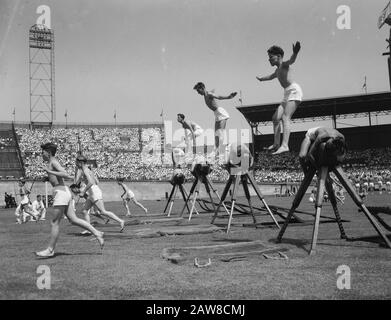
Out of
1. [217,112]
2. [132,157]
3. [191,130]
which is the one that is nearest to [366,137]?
[132,157]

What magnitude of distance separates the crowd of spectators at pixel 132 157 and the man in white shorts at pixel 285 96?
43303 millimetres

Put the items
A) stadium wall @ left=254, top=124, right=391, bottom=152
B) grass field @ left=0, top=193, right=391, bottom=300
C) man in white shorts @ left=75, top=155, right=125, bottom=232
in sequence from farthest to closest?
stadium wall @ left=254, top=124, right=391, bottom=152
man in white shorts @ left=75, top=155, right=125, bottom=232
grass field @ left=0, top=193, right=391, bottom=300

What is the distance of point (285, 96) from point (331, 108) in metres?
47.1

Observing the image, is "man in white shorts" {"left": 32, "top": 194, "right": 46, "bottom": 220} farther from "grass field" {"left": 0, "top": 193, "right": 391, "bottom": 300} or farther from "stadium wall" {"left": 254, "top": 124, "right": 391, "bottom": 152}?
"stadium wall" {"left": 254, "top": 124, "right": 391, "bottom": 152}

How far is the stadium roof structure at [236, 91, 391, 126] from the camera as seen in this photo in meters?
50.8

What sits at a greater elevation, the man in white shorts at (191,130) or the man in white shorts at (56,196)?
the man in white shorts at (191,130)

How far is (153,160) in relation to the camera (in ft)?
191

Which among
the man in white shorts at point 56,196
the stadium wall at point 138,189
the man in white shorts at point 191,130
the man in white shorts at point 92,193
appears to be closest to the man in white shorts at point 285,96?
the man in white shorts at point 56,196

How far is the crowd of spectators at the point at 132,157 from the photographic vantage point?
5275 cm

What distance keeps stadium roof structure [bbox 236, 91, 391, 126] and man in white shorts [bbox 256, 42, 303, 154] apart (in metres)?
42.0

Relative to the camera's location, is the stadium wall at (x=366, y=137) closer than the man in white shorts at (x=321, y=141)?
No

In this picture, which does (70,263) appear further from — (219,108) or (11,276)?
(219,108)

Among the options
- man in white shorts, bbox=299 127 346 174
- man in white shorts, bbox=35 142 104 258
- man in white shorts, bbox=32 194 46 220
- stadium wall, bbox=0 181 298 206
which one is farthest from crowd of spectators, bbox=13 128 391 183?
man in white shorts, bbox=299 127 346 174

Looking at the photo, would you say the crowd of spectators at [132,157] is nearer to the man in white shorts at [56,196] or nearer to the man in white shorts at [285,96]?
the man in white shorts at [56,196]
